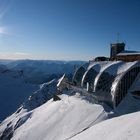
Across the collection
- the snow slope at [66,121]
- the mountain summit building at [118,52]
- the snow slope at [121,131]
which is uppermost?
the mountain summit building at [118,52]

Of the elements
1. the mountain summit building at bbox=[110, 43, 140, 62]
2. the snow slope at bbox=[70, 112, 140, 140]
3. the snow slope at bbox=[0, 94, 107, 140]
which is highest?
the mountain summit building at bbox=[110, 43, 140, 62]

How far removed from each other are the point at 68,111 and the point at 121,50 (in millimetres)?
26492

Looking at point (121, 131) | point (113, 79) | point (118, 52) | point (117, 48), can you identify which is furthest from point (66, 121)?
point (117, 48)

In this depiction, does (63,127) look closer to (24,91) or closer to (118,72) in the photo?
(118,72)

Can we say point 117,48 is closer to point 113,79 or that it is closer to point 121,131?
point 113,79

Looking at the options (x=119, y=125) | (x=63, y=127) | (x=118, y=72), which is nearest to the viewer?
(x=119, y=125)

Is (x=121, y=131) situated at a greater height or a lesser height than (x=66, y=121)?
greater

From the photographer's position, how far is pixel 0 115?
12762cm

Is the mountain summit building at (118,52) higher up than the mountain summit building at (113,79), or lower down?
higher up

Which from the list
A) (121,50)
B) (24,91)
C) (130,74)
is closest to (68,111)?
(130,74)

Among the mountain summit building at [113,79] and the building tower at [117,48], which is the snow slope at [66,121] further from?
the building tower at [117,48]

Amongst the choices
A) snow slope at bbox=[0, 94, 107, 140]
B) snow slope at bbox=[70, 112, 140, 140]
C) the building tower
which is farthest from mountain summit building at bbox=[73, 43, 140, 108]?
snow slope at bbox=[70, 112, 140, 140]

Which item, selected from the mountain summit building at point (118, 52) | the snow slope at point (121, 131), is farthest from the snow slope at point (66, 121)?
the mountain summit building at point (118, 52)

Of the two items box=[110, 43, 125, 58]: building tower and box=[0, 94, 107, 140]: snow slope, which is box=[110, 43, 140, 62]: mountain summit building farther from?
box=[0, 94, 107, 140]: snow slope
